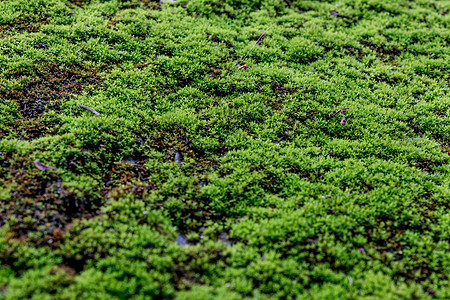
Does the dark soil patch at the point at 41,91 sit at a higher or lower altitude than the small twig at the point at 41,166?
higher

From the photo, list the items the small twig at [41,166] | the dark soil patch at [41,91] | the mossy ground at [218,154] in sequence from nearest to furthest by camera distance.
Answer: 1. the mossy ground at [218,154]
2. the small twig at [41,166]
3. the dark soil patch at [41,91]

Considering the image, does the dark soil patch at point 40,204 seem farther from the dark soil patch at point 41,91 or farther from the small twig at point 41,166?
the dark soil patch at point 41,91

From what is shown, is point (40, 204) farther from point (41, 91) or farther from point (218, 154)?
point (218, 154)

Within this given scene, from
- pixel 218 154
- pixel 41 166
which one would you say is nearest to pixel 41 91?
pixel 41 166

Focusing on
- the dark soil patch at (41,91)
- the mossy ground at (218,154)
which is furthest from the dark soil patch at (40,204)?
the dark soil patch at (41,91)

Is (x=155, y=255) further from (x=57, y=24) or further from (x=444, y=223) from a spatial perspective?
(x=57, y=24)

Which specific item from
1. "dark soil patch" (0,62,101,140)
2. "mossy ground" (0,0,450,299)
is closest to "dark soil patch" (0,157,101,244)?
"mossy ground" (0,0,450,299)

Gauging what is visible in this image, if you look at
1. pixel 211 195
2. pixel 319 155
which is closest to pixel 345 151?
pixel 319 155

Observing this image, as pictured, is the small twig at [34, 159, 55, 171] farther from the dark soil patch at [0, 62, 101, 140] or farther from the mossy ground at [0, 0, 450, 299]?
the dark soil patch at [0, 62, 101, 140]

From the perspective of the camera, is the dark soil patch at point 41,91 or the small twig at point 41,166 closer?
the small twig at point 41,166
